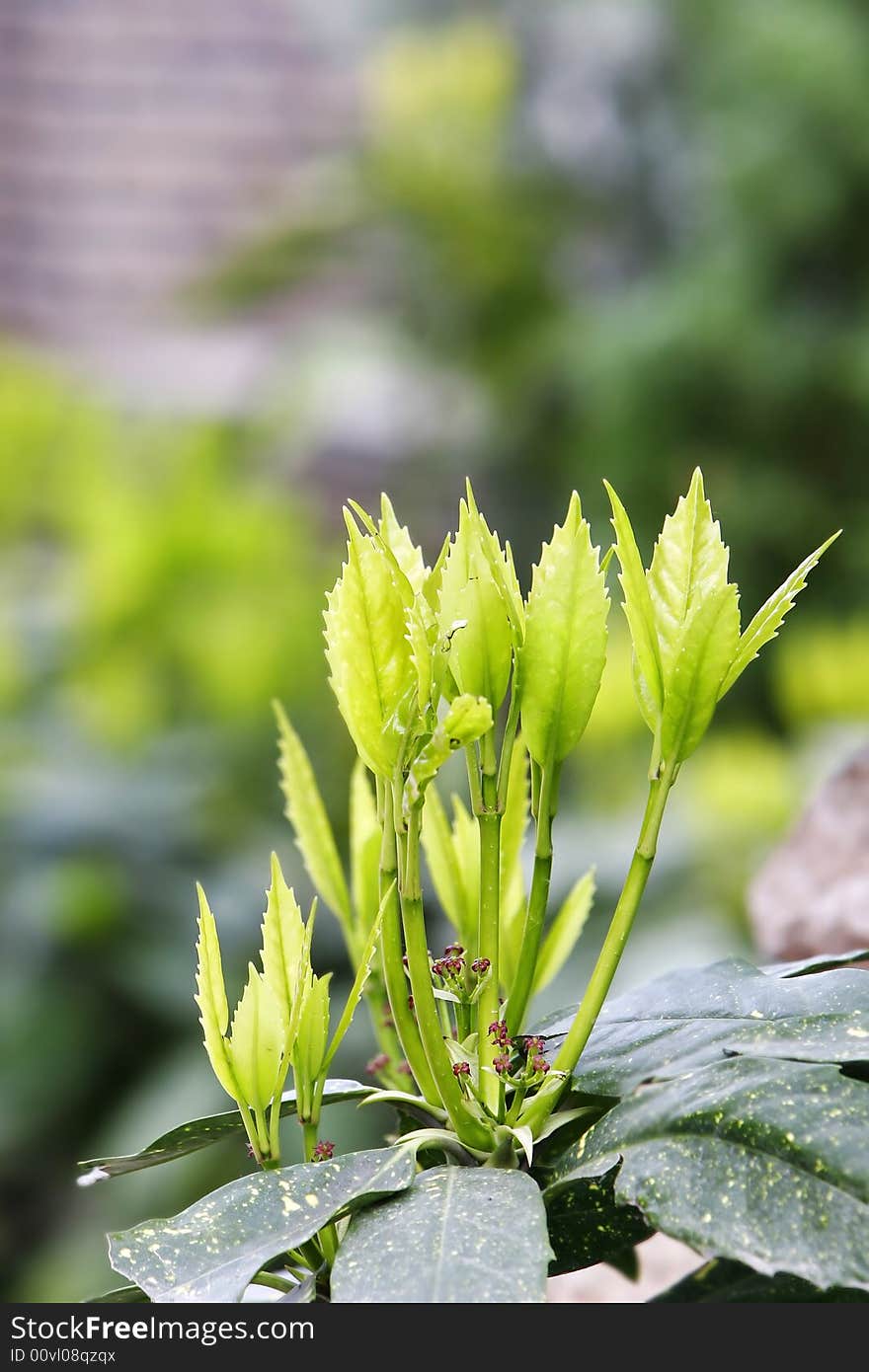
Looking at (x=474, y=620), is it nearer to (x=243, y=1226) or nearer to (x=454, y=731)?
(x=454, y=731)

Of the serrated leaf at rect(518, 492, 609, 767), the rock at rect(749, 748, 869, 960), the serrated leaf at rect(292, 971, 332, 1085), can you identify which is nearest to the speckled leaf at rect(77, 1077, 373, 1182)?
the serrated leaf at rect(292, 971, 332, 1085)

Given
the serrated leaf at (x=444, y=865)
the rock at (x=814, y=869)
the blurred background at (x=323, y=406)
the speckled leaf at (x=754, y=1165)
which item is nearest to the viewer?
the speckled leaf at (x=754, y=1165)

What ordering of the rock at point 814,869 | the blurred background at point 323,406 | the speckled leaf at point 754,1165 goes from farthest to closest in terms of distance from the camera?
the blurred background at point 323,406, the rock at point 814,869, the speckled leaf at point 754,1165

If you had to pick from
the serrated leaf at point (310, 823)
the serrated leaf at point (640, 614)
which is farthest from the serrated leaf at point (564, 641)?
the serrated leaf at point (310, 823)

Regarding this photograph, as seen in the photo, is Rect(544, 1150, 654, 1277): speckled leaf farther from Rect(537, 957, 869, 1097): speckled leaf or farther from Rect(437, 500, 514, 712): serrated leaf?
Rect(437, 500, 514, 712): serrated leaf

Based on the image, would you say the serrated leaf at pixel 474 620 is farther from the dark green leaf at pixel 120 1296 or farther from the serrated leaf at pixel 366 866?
the dark green leaf at pixel 120 1296

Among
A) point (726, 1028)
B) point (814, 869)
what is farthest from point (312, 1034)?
point (814, 869)
